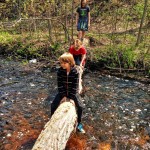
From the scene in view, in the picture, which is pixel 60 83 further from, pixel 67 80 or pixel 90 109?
pixel 90 109

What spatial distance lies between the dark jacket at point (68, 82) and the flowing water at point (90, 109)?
1.26m

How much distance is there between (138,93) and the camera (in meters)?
9.96

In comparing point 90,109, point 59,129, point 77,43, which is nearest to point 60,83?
point 59,129

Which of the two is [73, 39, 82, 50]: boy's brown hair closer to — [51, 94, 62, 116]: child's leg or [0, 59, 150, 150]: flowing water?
[0, 59, 150, 150]: flowing water

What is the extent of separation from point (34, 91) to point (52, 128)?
380 cm

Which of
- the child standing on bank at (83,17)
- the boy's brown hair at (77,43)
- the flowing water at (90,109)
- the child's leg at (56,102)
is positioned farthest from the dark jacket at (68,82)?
the child standing on bank at (83,17)

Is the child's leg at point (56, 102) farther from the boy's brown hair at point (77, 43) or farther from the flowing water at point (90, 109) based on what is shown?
the boy's brown hair at point (77, 43)

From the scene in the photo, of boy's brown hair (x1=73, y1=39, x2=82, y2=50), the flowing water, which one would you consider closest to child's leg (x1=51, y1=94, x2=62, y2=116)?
the flowing water

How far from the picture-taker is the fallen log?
5.83 meters

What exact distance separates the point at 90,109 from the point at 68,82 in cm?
221

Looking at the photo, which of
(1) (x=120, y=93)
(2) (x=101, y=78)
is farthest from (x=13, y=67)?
(1) (x=120, y=93)

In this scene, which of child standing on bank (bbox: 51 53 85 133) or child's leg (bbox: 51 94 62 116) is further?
child's leg (bbox: 51 94 62 116)

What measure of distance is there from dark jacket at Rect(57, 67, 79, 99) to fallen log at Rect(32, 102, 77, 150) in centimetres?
25

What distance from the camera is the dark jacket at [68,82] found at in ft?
21.8
